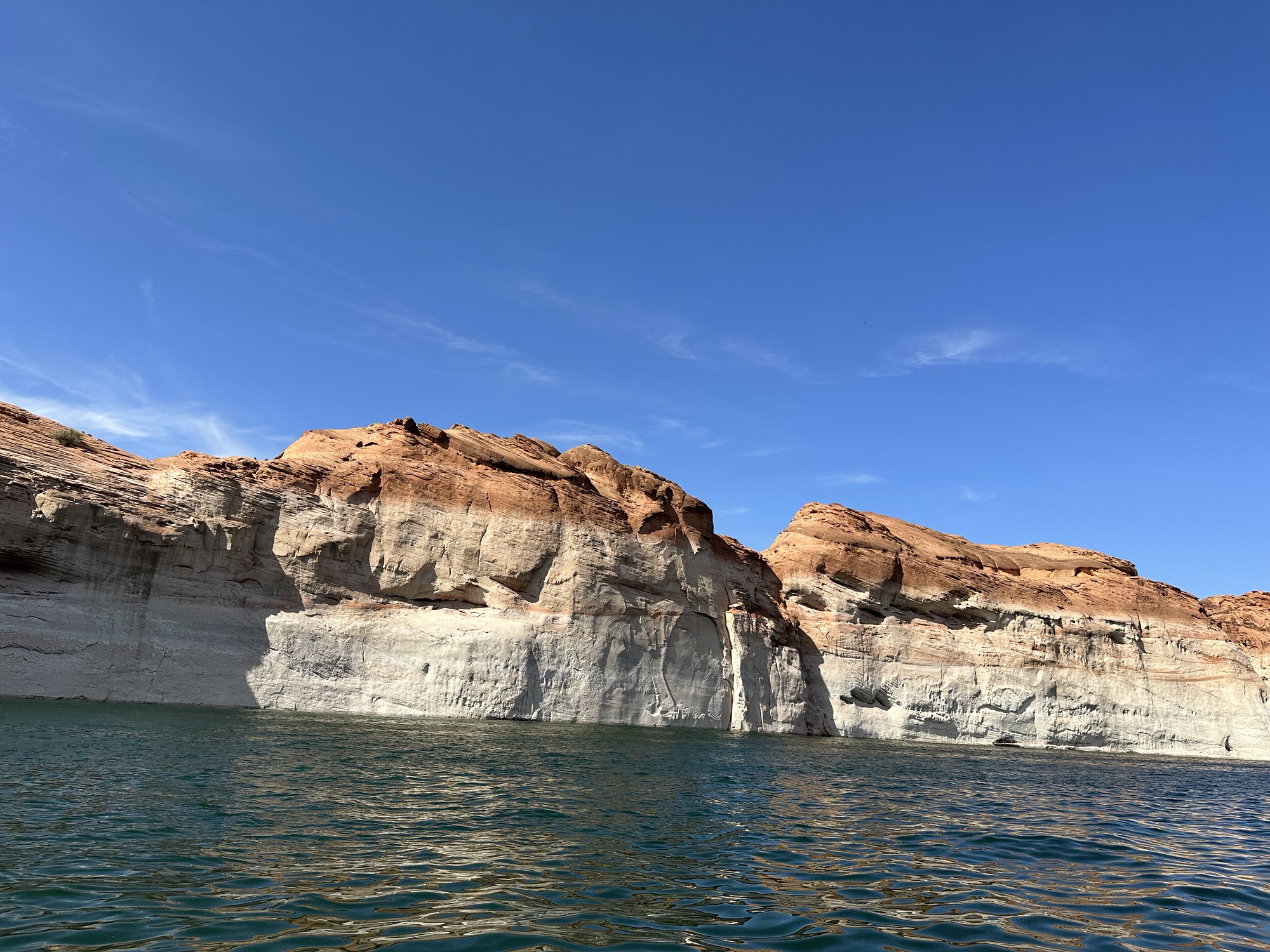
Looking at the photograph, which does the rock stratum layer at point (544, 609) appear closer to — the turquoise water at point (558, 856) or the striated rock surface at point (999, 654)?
the striated rock surface at point (999, 654)

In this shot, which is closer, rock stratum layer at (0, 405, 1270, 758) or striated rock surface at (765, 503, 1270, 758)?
rock stratum layer at (0, 405, 1270, 758)

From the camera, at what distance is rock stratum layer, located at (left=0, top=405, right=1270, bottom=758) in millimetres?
26312

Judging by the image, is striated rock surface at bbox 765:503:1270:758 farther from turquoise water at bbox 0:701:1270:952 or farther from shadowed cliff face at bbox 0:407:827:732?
turquoise water at bbox 0:701:1270:952

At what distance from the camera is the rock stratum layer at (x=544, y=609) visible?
2631 centimetres

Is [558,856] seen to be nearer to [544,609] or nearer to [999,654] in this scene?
[544,609]

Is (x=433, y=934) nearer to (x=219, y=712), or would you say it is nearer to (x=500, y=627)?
(x=219, y=712)

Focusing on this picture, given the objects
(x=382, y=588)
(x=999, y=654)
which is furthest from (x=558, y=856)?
(x=999, y=654)

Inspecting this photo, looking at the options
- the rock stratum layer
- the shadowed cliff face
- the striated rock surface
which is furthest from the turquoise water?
the striated rock surface

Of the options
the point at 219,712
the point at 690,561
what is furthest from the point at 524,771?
the point at 690,561

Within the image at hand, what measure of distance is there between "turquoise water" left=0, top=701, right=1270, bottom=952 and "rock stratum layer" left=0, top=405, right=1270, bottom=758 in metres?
10.3

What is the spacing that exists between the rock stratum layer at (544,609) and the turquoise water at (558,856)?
10.3 m

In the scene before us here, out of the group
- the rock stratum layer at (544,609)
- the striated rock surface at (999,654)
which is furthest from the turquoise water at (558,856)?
the striated rock surface at (999,654)

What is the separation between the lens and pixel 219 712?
76.7ft

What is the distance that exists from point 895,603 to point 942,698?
5.29 metres
